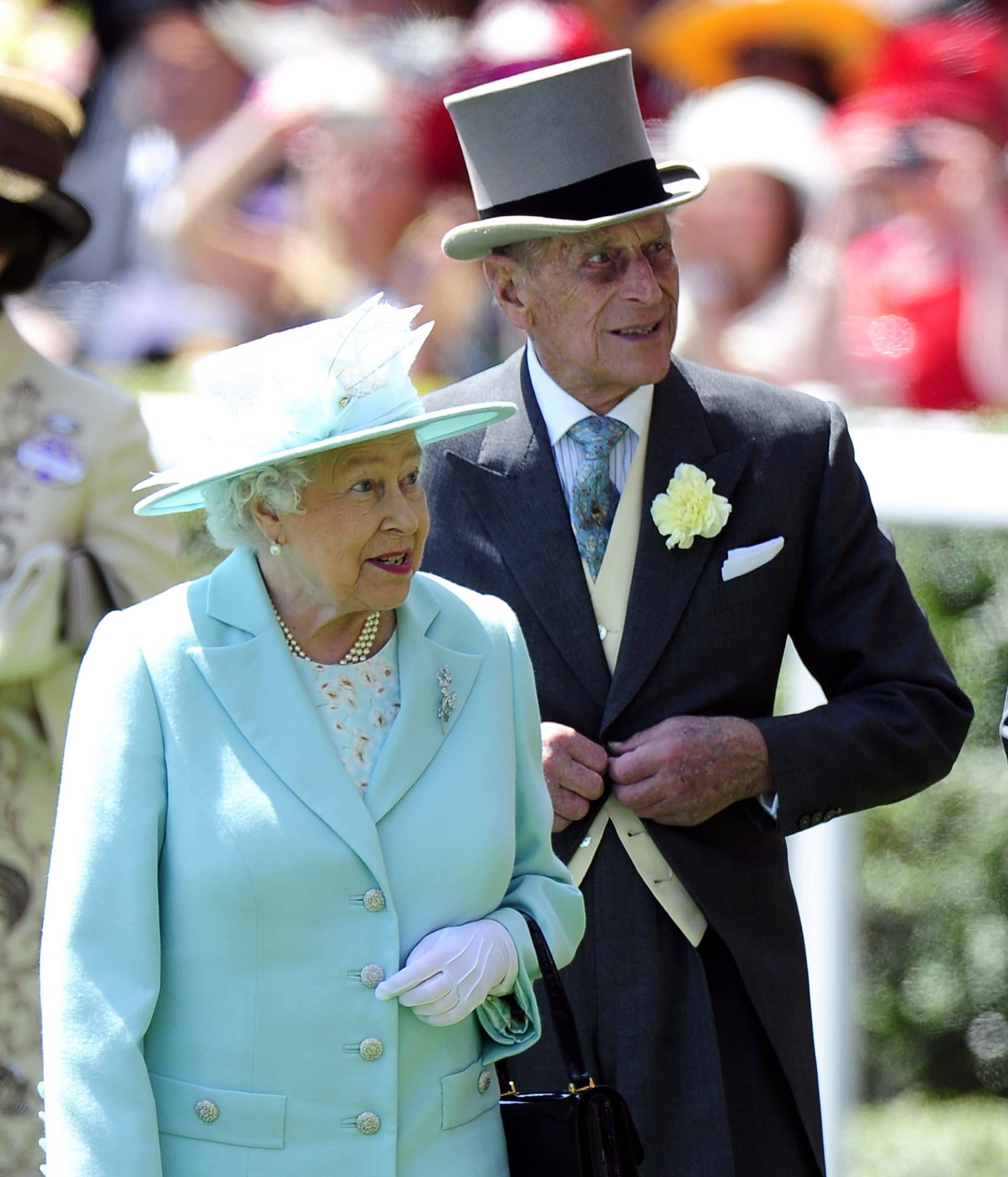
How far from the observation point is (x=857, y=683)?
306cm

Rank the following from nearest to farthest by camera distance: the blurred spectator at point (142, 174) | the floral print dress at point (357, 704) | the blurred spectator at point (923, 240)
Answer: the floral print dress at point (357, 704)
the blurred spectator at point (923, 240)
the blurred spectator at point (142, 174)

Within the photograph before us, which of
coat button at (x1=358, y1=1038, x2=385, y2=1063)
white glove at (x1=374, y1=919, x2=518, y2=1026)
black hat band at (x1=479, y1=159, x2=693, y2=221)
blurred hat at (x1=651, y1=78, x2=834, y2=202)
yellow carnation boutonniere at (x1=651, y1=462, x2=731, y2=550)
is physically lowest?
coat button at (x1=358, y1=1038, x2=385, y2=1063)

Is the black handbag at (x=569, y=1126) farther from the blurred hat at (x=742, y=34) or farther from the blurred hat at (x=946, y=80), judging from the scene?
the blurred hat at (x=742, y=34)

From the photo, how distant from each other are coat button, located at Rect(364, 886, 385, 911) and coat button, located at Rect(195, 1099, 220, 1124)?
0.29 meters

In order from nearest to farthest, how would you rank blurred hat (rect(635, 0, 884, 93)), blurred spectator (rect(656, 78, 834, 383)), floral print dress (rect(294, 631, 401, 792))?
floral print dress (rect(294, 631, 401, 792)), blurred spectator (rect(656, 78, 834, 383)), blurred hat (rect(635, 0, 884, 93))

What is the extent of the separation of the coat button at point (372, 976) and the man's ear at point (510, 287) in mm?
1201

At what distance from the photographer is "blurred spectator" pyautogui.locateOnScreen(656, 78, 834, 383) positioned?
18.2 ft

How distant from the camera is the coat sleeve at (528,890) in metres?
2.44

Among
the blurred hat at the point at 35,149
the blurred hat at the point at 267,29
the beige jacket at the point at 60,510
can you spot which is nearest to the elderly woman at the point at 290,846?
the beige jacket at the point at 60,510

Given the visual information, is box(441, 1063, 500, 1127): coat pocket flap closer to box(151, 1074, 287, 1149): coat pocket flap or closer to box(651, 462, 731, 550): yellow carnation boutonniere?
box(151, 1074, 287, 1149): coat pocket flap

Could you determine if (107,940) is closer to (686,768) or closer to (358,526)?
(358,526)

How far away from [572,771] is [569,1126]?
0.62 meters

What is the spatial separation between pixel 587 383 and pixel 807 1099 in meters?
1.20

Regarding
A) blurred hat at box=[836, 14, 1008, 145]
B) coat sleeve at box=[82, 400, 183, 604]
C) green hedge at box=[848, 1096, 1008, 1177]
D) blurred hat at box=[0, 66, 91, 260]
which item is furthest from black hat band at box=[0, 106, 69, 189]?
green hedge at box=[848, 1096, 1008, 1177]
